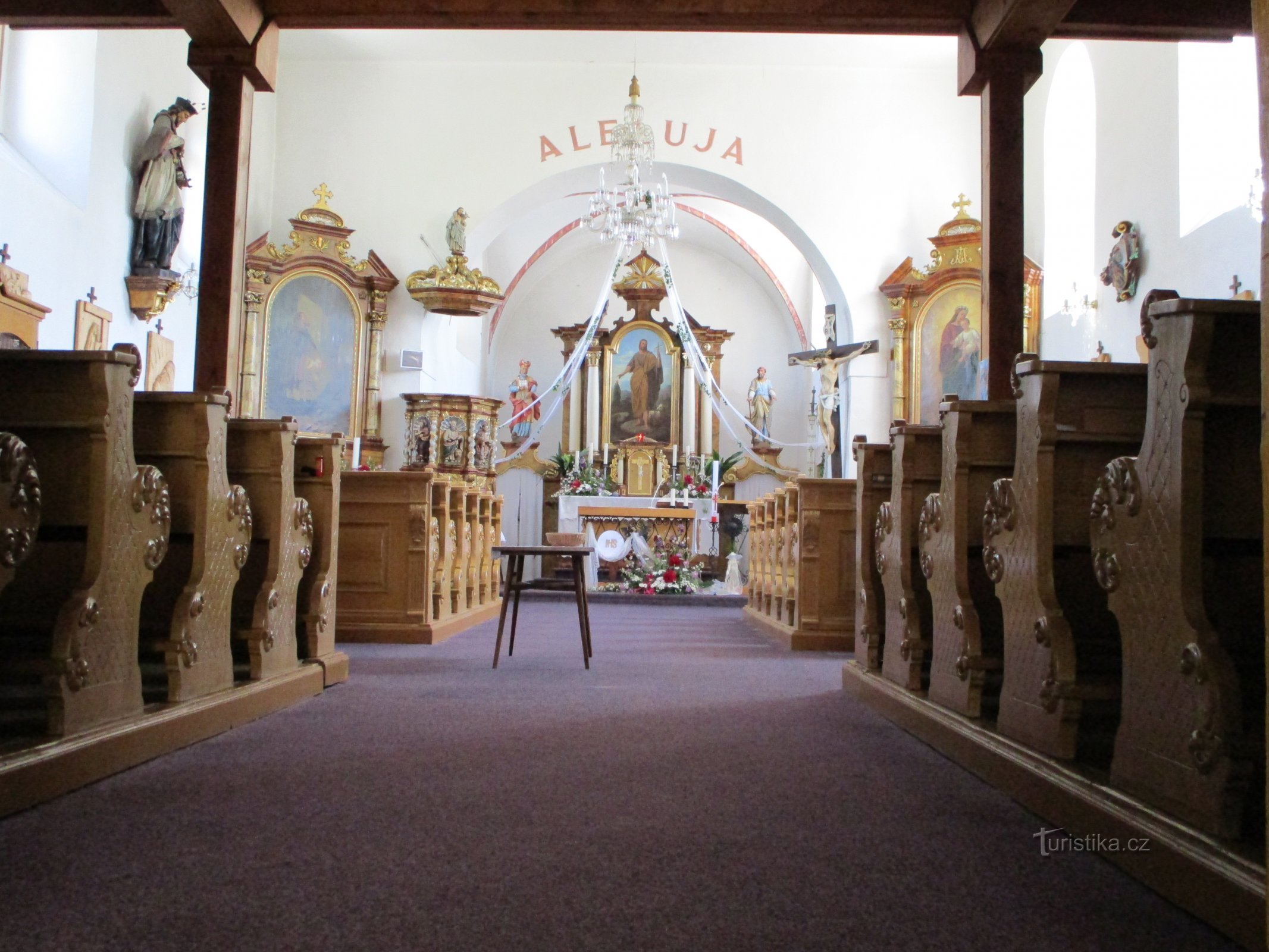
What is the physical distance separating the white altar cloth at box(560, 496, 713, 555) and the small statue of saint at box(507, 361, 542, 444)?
3008 mm

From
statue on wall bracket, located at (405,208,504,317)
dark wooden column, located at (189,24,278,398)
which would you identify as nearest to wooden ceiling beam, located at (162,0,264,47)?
dark wooden column, located at (189,24,278,398)

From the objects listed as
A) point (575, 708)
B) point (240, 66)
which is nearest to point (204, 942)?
point (575, 708)

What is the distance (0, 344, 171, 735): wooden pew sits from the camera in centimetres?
264

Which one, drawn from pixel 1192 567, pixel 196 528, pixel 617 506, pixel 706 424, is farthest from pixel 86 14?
pixel 706 424

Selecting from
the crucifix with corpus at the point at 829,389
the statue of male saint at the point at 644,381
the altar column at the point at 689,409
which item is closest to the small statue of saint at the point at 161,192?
the crucifix with corpus at the point at 829,389

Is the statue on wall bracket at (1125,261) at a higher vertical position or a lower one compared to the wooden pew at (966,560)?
higher

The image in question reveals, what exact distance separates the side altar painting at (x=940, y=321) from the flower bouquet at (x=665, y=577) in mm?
2740

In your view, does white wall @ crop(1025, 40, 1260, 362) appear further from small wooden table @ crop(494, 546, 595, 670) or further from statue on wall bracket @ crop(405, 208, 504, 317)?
statue on wall bracket @ crop(405, 208, 504, 317)

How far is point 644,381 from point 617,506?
3.45 meters

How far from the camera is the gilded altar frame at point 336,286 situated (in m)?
11.3

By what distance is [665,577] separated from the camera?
35.4ft

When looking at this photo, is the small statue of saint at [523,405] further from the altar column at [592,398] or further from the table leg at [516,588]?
the table leg at [516,588]

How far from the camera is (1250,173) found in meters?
7.37

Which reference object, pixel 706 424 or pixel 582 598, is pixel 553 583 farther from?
pixel 706 424
